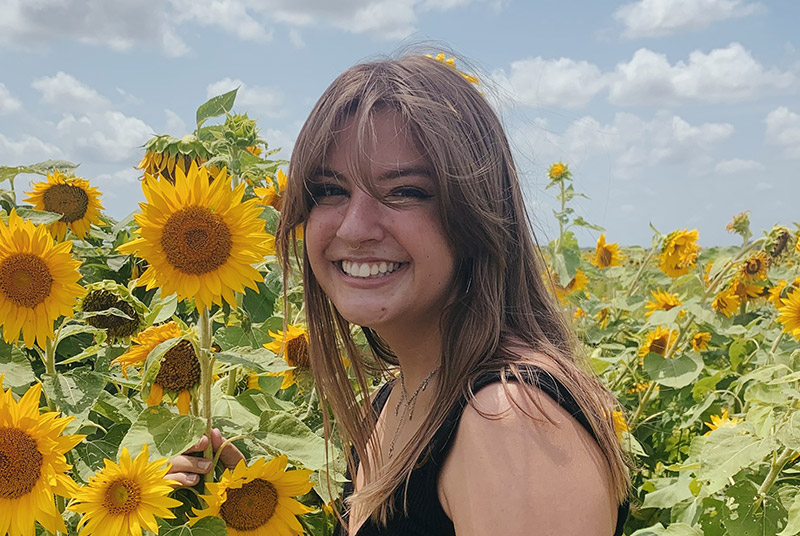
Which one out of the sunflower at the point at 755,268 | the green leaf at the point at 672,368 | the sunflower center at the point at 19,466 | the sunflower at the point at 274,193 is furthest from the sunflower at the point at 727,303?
the sunflower center at the point at 19,466

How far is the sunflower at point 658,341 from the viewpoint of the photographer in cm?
305

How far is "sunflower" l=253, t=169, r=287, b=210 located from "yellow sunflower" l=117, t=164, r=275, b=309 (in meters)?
0.96

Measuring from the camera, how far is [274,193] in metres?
2.38

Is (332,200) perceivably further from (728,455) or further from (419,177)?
(728,455)

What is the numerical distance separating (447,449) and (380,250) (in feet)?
1.08

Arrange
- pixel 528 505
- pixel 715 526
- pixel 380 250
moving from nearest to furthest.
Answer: pixel 528 505, pixel 380 250, pixel 715 526

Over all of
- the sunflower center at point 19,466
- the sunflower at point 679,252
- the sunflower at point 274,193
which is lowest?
the sunflower center at point 19,466

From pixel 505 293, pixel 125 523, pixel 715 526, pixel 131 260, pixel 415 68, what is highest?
pixel 415 68

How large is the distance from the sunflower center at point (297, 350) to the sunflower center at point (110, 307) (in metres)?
0.45

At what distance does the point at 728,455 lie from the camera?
1.80m

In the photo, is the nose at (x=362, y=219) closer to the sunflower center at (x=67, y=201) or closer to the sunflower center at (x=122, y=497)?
the sunflower center at (x=122, y=497)

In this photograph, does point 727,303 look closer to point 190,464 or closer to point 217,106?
point 217,106

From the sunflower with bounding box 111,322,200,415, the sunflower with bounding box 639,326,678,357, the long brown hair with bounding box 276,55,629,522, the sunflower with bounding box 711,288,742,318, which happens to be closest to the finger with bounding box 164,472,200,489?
the sunflower with bounding box 111,322,200,415

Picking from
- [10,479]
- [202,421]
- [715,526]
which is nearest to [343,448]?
[202,421]
